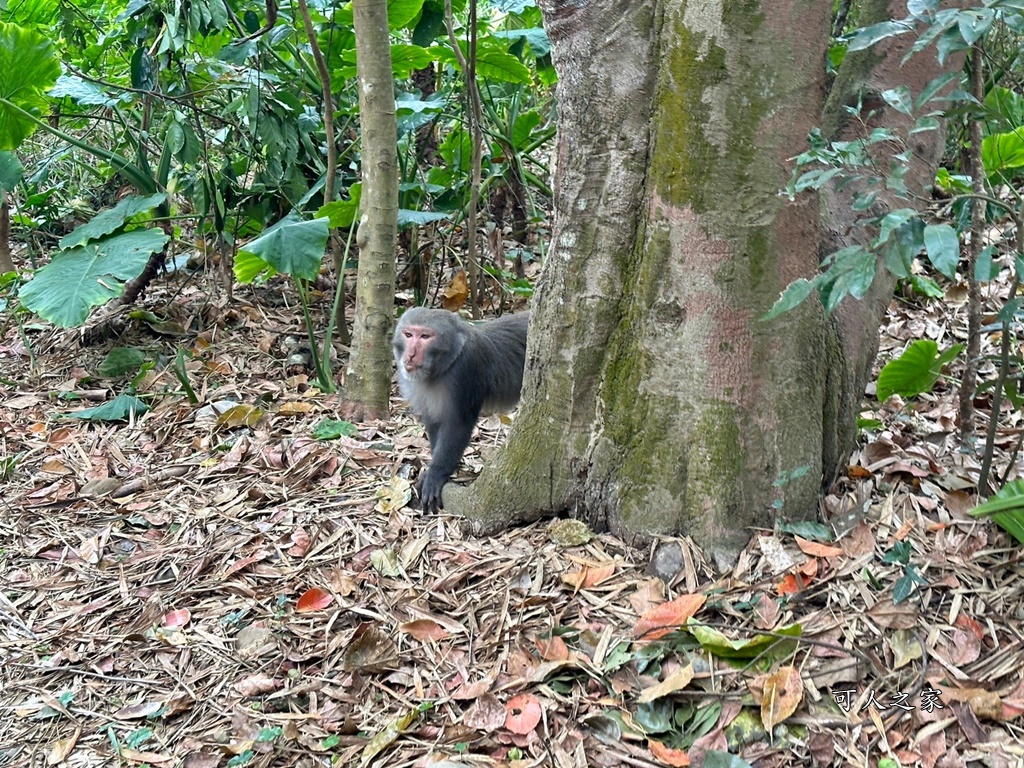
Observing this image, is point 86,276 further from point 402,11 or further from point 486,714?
point 486,714

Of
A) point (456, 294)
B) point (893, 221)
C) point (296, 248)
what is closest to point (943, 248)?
point (893, 221)

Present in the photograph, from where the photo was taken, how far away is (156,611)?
3.90m

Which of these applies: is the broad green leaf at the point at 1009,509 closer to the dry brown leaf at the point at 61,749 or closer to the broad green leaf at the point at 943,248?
the broad green leaf at the point at 943,248

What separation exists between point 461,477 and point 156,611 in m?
1.50

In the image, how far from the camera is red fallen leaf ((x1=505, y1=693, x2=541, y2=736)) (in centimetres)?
302

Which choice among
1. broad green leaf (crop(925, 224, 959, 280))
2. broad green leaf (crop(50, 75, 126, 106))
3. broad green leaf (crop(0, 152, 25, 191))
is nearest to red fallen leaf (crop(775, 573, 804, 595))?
broad green leaf (crop(925, 224, 959, 280))

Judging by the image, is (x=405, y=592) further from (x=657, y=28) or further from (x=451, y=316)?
(x=657, y=28)

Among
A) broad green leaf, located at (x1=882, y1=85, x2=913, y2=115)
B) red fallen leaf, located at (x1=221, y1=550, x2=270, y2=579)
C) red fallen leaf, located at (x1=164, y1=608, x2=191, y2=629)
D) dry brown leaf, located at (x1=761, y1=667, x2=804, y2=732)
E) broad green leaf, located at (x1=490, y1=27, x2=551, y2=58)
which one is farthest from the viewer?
broad green leaf, located at (x1=490, y1=27, x2=551, y2=58)

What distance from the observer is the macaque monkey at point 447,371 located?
190 inches

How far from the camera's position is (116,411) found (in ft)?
19.7

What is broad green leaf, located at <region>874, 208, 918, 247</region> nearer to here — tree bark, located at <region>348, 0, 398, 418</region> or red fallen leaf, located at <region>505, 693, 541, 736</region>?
red fallen leaf, located at <region>505, 693, 541, 736</region>

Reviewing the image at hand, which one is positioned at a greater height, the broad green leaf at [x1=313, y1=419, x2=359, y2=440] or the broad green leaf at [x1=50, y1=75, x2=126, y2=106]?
the broad green leaf at [x1=50, y1=75, x2=126, y2=106]

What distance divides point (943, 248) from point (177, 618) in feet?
10.6

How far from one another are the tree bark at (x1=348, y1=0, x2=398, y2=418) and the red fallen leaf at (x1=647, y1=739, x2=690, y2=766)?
313cm
